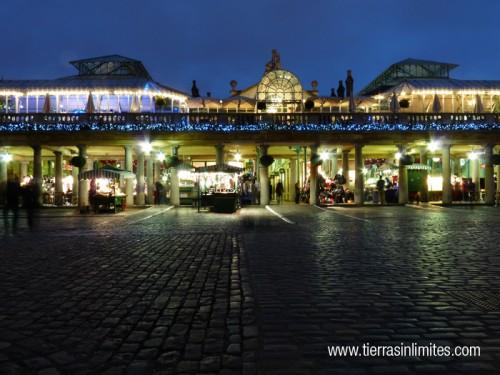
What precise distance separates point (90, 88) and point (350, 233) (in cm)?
Answer: 2962

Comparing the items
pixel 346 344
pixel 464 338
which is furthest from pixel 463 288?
pixel 346 344

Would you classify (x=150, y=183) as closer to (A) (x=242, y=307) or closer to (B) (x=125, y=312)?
(B) (x=125, y=312)

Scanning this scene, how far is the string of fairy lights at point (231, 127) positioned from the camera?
3478 cm

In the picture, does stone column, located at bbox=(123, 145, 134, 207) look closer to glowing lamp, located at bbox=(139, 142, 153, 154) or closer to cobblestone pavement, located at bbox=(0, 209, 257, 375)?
glowing lamp, located at bbox=(139, 142, 153, 154)

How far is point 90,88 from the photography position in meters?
39.8

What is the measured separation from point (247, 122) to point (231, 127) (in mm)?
1140

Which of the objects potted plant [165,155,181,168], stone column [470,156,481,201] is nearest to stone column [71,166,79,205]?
potted plant [165,155,181,168]

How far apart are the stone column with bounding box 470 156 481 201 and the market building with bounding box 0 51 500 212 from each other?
0.12 m

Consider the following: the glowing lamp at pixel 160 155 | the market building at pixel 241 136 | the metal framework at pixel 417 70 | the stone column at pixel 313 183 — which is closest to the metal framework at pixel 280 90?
the market building at pixel 241 136

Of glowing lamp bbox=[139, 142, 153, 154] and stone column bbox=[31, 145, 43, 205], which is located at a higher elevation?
glowing lamp bbox=[139, 142, 153, 154]

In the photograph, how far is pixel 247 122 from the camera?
35.6 meters

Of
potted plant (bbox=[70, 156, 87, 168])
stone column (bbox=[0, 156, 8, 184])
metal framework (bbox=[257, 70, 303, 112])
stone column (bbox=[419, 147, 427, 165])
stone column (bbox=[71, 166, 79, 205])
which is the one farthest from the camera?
metal framework (bbox=[257, 70, 303, 112])

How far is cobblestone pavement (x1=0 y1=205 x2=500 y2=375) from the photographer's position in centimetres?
427

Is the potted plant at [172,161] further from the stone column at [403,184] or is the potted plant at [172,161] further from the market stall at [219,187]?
the stone column at [403,184]
